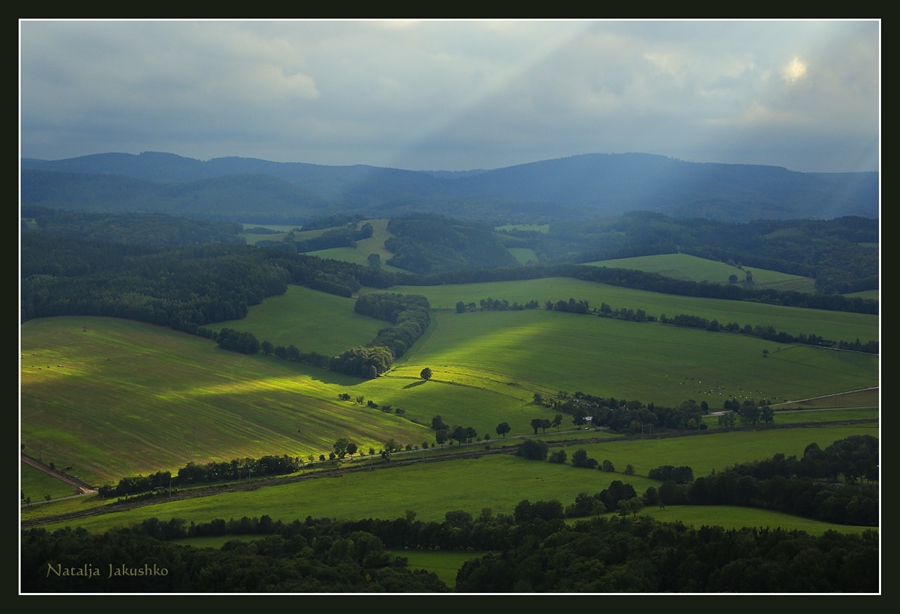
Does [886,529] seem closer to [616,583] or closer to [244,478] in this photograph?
[616,583]

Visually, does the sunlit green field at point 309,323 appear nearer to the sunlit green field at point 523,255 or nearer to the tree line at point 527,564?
the tree line at point 527,564

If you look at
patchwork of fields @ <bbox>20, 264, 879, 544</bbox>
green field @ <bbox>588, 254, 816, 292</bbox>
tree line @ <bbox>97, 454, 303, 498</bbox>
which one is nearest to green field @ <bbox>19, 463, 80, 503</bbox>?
patchwork of fields @ <bbox>20, 264, 879, 544</bbox>

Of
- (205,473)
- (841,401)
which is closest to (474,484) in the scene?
(205,473)

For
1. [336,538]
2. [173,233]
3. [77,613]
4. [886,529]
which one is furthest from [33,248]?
[886,529]

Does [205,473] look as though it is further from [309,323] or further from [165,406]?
[309,323]

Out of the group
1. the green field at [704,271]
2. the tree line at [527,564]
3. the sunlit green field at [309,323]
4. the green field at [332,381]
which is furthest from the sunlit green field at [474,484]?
the green field at [704,271]

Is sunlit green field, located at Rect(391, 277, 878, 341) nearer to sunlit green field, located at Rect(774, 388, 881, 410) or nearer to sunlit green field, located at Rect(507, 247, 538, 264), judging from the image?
sunlit green field, located at Rect(774, 388, 881, 410)
